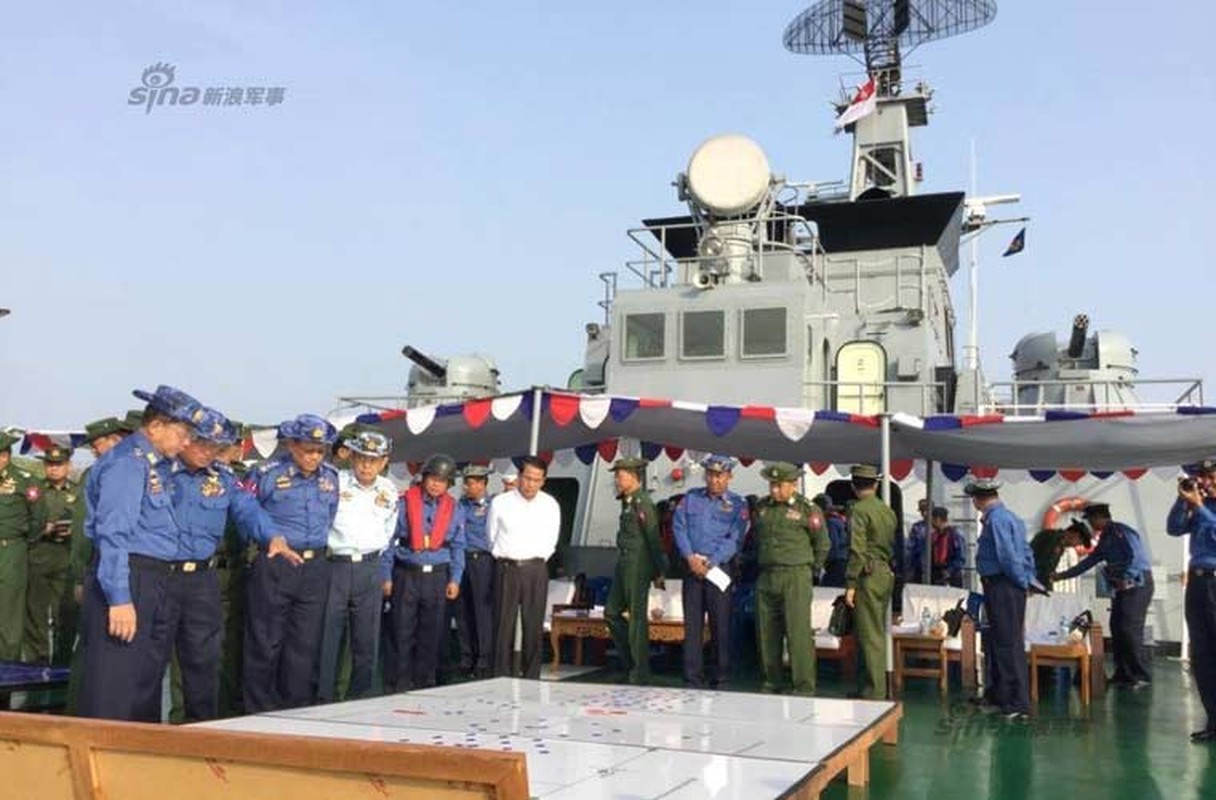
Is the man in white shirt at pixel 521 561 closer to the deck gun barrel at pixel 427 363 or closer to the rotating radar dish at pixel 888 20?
the deck gun barrel at pixel 427 363

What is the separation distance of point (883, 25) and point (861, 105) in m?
2.90

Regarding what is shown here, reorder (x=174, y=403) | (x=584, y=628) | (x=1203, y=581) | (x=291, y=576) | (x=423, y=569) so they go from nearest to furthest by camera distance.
Answer: (x=174, y=403), (x=291, y=576), (x=1203, y=581), (x=423, y=569), (x=584, y=628)

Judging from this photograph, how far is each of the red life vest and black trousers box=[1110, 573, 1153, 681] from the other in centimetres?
519

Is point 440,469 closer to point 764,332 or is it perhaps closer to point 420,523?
point 420,523

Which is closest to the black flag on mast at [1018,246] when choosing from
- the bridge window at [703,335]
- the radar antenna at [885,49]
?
the radar antenna at [885,49]

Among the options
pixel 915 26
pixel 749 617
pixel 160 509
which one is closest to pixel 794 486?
pixel 749 617

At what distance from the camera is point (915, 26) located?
57.7 ft

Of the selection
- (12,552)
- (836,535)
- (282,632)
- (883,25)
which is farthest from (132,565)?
(883,25)

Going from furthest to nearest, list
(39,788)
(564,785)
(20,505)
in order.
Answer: (20,505) → (564,785) → (39,788)

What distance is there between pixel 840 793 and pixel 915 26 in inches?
630

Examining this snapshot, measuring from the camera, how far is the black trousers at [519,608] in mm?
6844

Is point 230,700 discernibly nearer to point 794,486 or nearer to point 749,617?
point 794,486

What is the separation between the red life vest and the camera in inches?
267

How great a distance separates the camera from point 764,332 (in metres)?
10.3
